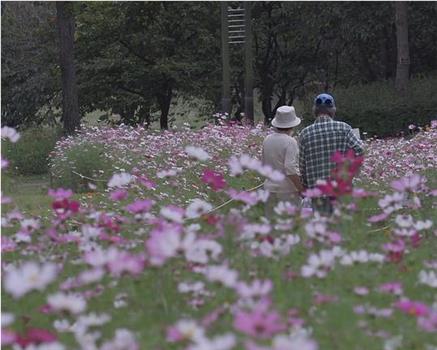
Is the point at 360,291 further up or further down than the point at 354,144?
further up

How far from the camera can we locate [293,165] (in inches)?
234

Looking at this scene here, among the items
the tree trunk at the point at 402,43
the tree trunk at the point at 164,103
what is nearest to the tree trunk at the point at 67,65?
the tree trunk at the point at 164,103

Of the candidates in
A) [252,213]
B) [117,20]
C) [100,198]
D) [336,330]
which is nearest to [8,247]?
[252,213]

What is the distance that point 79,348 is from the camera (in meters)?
2.75

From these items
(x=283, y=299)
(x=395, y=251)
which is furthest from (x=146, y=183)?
(x=283, y=299)

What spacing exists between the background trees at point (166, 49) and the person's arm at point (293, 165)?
56.7ft

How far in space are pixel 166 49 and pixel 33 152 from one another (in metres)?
6.00

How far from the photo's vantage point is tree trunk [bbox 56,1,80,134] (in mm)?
20156

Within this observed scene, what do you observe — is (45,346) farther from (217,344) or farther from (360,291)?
(360,291)

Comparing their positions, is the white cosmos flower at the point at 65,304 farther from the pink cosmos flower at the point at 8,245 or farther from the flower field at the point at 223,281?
the pink cosmos flower at the point at 8,245

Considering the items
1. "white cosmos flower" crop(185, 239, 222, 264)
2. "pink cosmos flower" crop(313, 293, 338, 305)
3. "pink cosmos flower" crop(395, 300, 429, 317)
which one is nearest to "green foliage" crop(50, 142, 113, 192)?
"white cosmos flower" crop(185, 239, 222, 264)

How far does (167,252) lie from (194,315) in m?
0.33

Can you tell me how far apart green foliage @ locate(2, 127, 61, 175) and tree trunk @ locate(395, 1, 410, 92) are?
8.69 meters

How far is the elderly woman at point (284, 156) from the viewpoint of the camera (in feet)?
19.2
